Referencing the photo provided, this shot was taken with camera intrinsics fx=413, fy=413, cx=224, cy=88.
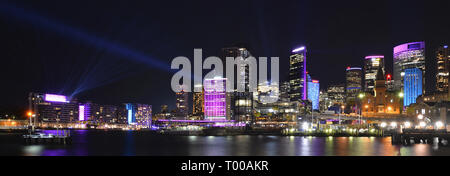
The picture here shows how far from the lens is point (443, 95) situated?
6437 inches

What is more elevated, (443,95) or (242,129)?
(443,95)
